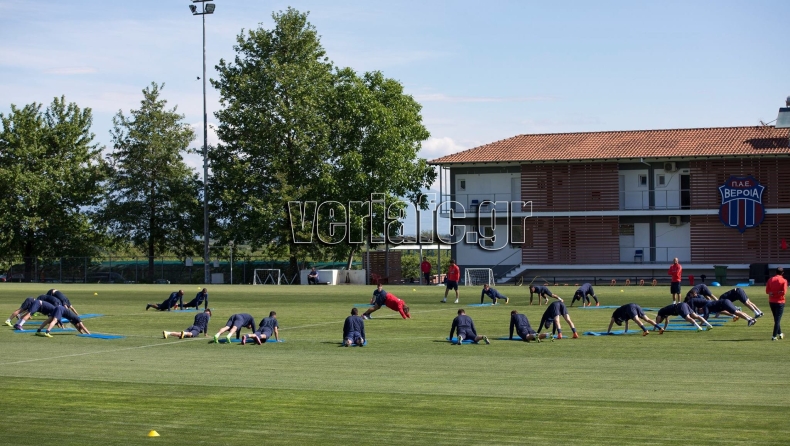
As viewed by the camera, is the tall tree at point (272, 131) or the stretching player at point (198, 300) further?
the tall tree at point (272, 131)

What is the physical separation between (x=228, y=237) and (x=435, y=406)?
5585 centimetres

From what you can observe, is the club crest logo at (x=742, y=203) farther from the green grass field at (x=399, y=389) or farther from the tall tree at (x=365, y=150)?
the green grass field at (x=399, y=389)

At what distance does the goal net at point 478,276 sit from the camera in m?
60.8

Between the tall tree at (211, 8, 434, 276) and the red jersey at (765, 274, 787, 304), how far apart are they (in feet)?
152

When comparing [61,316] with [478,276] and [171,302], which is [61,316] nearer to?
[171,302]

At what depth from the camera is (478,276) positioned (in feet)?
208

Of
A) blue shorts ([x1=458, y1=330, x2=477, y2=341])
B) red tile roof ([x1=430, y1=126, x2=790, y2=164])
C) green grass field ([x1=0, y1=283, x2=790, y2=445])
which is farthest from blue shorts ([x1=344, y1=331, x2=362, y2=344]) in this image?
red tile roof ([x1=430, y1=126, x2=790, y2=164])

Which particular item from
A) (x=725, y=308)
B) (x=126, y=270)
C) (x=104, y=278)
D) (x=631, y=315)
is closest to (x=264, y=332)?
(x=631, y=315)

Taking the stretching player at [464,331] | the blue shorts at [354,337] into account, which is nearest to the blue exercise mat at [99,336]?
the blue shorts at [354,337]

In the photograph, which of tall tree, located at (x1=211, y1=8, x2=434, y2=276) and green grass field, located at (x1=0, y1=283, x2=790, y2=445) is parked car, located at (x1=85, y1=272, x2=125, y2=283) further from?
green grass field, located at (x1=0, y1=283, x2=790, y2=445)

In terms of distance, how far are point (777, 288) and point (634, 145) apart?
1701 inches

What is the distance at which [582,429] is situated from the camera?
13.6 metres

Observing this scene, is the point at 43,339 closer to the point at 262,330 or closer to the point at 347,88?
the point at 262,330

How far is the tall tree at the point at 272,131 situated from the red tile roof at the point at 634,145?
32.6 feet
